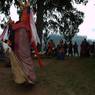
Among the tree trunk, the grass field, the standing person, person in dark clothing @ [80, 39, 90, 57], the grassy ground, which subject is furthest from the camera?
the tree trunk

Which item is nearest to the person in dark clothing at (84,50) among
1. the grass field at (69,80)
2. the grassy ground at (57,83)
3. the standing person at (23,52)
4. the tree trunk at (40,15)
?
the tree trunk at (40,15)

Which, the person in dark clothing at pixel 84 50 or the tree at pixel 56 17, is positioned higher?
the tree at pixel 56 17

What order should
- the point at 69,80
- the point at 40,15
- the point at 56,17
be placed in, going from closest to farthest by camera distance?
1. the point at 69,80
2. the point at 40,15
3. the point at 56,17

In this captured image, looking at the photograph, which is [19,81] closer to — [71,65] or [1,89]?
[1,89]

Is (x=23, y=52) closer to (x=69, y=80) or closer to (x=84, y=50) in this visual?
(x=69, y=80)

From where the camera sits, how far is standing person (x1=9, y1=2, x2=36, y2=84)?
49.3 feet

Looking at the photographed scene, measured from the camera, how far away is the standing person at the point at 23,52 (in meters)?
15.0

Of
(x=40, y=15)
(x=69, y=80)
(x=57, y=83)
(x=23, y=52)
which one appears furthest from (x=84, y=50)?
(x=23, y=52)

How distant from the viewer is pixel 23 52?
15375 mm

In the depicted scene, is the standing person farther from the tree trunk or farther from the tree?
the tree trunk

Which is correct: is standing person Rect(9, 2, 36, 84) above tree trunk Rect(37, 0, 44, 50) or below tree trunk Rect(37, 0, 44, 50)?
below

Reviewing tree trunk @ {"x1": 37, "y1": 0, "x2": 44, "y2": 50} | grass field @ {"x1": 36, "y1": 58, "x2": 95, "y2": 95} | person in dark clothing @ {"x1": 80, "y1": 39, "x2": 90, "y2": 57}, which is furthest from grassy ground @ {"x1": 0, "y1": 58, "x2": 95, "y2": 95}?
tree trunk @ {"x1": 37, "y1": 0, "x2": 44, "y2": 50}

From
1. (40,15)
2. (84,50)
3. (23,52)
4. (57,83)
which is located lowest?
(57,83)

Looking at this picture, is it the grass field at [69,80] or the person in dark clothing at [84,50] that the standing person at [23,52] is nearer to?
the grass field at [69,80]
